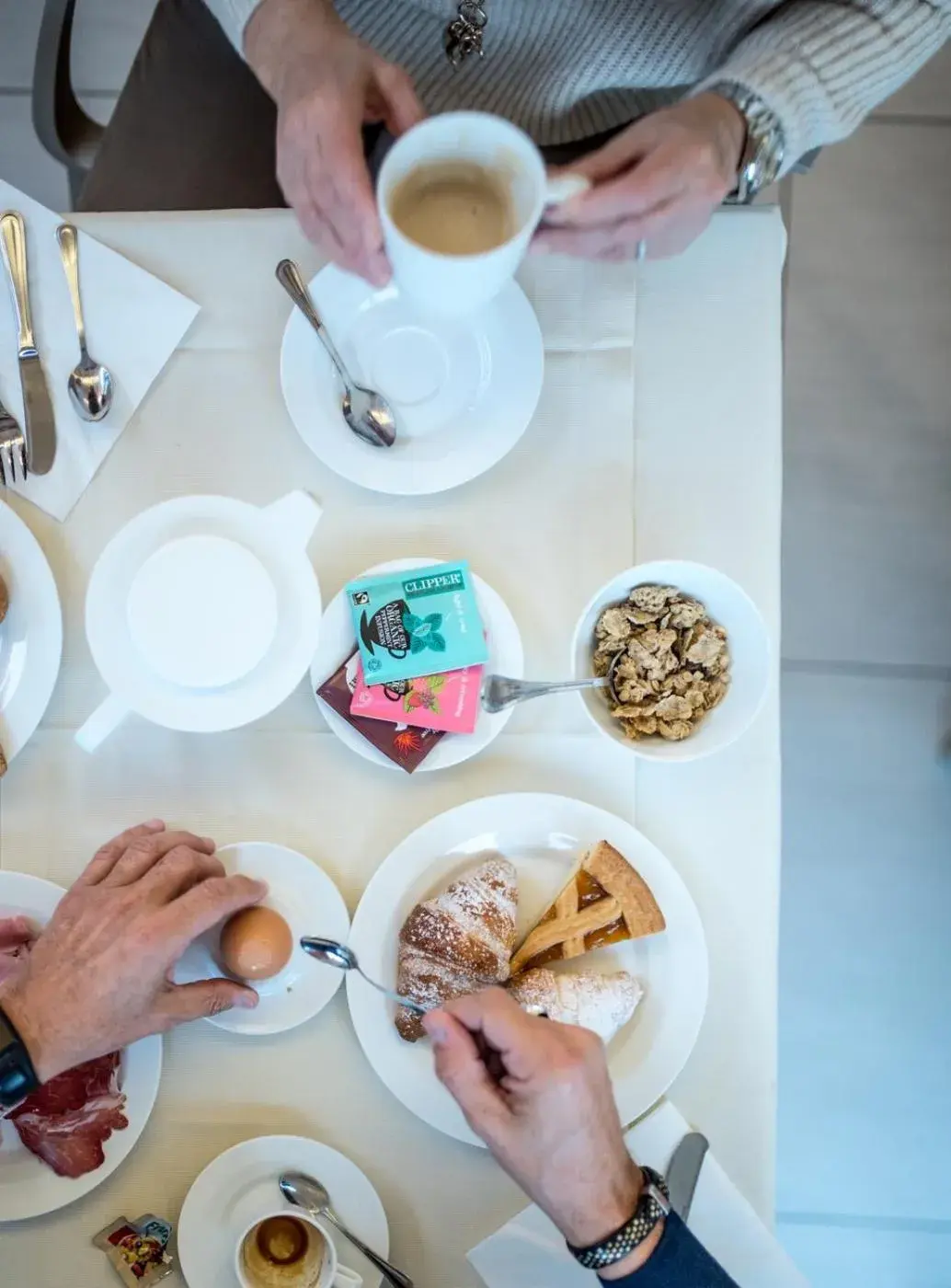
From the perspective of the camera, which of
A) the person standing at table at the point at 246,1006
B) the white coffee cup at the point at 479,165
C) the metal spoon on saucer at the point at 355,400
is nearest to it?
the white coffee cup at the point at 479,165

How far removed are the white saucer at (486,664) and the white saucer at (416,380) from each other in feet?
0.31

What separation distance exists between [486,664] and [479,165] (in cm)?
40

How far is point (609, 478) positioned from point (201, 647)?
40 centimetres

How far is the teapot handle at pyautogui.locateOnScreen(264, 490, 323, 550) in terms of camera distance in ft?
2.99

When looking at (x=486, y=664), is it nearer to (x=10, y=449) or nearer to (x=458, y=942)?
(x=458, y=942)

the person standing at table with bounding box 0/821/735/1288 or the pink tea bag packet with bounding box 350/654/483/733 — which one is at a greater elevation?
the pink tea bag packet with bounding box 350/654/483/733

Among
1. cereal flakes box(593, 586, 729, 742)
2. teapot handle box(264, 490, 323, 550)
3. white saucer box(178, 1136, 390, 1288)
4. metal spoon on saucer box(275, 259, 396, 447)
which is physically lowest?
white saucer box(178, 1136, 390, 1288)

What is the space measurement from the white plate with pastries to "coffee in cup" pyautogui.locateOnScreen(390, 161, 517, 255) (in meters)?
0.46

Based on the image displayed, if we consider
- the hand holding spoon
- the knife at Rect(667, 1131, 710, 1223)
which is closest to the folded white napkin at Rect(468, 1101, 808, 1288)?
the knife at Rect(667, 1131, 710, 1223)

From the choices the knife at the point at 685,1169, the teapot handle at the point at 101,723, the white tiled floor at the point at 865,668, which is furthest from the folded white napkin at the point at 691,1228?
the white tiled floor at the point at 865,668

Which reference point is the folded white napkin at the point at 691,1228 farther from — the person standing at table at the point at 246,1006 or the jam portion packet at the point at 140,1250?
the jam portion packet at the point at 140,1250

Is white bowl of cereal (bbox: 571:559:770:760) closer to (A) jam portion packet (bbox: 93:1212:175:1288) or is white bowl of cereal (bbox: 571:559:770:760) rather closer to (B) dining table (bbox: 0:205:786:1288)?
(B) dining table (bbox: 0:205:786:1288)

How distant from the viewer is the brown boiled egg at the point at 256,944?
84 centimetres

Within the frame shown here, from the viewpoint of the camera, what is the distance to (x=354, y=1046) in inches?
34.8
